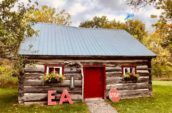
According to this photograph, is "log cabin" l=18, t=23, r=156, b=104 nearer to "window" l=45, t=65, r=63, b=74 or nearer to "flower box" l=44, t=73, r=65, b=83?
"window" l=45, t=65, r=63, b=74

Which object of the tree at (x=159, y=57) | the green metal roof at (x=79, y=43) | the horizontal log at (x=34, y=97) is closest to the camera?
the horizontal log at (x=34, y=97)

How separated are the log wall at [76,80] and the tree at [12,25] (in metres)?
2.89

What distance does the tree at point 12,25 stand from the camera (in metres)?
12.8

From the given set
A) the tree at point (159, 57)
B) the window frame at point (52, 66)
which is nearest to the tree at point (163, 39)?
the tree at point (159, 57)

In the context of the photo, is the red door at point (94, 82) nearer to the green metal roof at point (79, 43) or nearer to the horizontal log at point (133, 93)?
the horizontal log at point (133, 93)

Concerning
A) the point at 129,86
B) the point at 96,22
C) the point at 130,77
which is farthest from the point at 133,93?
the point at 96,22

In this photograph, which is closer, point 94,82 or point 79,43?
point 94,82

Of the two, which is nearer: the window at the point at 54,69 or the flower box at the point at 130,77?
the window at the point at 54,69

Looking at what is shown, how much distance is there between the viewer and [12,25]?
1316 centimetres

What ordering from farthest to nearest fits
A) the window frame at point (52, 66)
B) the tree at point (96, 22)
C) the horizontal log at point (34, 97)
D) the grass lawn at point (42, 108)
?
1. the tree at point (96, 22)
2. the window frame at point (52, 66)
3. the horizontal log at point (34, 97)
4. the grass lawn at point (42, 108)

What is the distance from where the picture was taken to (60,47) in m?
18.9

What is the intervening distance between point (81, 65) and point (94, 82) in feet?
5.57

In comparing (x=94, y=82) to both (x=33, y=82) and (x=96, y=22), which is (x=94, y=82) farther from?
(x=96, y=22)

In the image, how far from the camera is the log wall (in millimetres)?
17656
